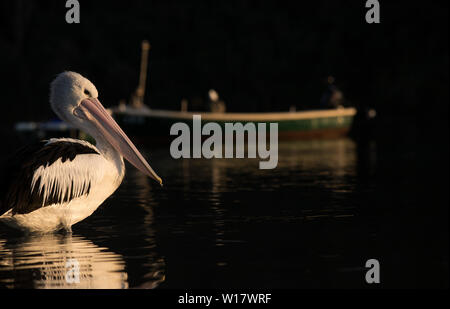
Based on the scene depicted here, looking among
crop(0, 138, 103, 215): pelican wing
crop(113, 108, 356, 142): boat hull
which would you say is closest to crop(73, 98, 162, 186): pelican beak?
crop(0, 138, 103, 215): pelican wing

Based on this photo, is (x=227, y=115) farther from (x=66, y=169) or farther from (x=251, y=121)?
(x=66, y=169)

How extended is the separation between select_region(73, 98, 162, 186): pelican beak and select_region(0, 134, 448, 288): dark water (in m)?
0.87

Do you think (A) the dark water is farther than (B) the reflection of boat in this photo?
No

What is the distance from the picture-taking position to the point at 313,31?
6106 centimetres

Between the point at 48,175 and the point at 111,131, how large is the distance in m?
1.13

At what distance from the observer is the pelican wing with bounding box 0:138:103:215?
1040 centimetres

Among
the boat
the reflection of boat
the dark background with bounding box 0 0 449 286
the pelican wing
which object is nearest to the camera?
the pelican wing

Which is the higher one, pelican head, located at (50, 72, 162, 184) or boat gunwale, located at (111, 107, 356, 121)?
boat gunwale, located at (111, 107, 356, 121)

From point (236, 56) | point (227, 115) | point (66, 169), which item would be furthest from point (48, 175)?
point (236, 56)

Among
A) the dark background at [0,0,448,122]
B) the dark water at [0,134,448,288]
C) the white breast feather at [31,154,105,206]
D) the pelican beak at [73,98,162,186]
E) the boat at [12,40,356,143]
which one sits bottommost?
the dark water at [0,134,448,288]

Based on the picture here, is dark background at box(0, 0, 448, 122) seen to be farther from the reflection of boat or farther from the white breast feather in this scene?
the white breast feather

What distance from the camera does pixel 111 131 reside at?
1138cm

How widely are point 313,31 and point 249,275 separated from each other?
175 ft
